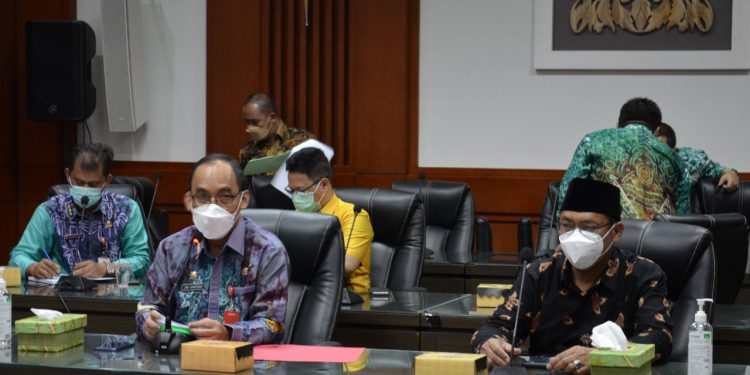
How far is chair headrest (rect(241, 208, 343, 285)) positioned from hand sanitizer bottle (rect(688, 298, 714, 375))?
4.34 ft

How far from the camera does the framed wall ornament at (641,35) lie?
761cm

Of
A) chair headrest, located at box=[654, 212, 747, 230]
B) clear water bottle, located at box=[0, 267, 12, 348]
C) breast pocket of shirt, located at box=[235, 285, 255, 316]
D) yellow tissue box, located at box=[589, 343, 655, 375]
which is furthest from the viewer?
chair headrest, located at box=[654, 212, 747, 230]

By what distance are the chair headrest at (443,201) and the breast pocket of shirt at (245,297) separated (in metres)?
3.10

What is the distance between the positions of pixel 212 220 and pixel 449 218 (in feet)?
10.6

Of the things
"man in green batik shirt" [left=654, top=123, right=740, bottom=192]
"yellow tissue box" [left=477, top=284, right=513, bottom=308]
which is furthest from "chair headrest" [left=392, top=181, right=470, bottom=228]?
"yellow tissue box" [left=477, top=284, right=513, bottom=308]

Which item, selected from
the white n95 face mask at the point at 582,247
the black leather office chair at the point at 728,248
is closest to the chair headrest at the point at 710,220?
the black leather office chair at the point at 728,248

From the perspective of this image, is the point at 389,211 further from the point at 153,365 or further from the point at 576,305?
the point at 153,365

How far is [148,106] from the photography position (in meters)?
8.45

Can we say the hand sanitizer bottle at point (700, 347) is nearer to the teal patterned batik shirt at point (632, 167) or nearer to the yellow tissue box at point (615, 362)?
the yellow tissue box at point (615, 362)

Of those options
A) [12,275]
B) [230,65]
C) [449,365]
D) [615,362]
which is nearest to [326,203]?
[12,275]

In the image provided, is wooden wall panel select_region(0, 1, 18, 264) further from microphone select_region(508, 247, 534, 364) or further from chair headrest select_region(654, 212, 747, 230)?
microphone select_region(508, 247, 534, 364)

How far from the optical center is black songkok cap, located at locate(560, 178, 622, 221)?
322cm

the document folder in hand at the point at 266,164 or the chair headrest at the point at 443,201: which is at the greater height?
the document folder in hand at the point at 266,164

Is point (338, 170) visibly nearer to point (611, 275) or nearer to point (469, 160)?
point (469, 160)
